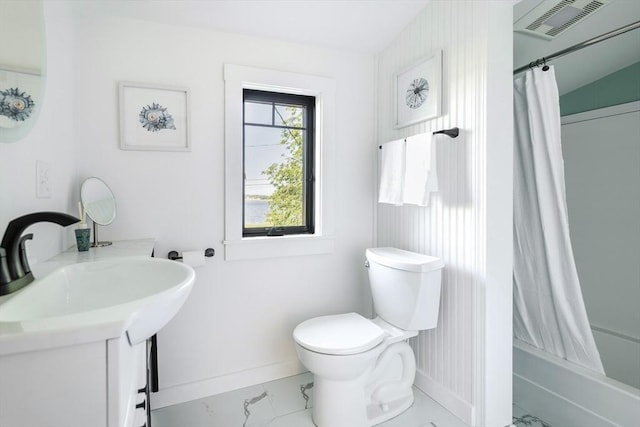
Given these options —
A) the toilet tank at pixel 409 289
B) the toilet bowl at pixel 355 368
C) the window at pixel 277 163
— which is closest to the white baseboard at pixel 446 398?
the toilet bowl at pixel 355 368

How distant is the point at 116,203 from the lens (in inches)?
63.7

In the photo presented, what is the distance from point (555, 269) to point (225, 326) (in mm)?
1783

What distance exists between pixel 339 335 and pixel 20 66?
5.08 ft

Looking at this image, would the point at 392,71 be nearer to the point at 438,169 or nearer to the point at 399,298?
the point at 438,169

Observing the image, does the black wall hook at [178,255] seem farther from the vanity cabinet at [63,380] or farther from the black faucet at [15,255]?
the vanity cabinet at [63,380]

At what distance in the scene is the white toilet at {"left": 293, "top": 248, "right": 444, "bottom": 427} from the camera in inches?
58.3

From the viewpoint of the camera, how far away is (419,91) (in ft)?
5.90

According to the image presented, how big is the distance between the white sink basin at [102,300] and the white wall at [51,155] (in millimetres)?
247

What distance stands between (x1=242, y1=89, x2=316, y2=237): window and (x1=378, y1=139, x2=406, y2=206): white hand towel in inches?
18.7

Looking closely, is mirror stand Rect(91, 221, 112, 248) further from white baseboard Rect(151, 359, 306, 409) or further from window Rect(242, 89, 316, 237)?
white baseboard Rect(151, 359, 306, 409)

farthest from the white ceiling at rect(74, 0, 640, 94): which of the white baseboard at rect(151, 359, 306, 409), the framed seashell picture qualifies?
the white baseboard at rect(151, 359, 306, 409)

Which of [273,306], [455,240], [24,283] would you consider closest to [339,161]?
[455,240]

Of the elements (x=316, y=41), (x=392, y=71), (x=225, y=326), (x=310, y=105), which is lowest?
(x=225, y=326)

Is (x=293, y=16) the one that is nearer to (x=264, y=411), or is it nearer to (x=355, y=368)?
(x=355, y=368)
